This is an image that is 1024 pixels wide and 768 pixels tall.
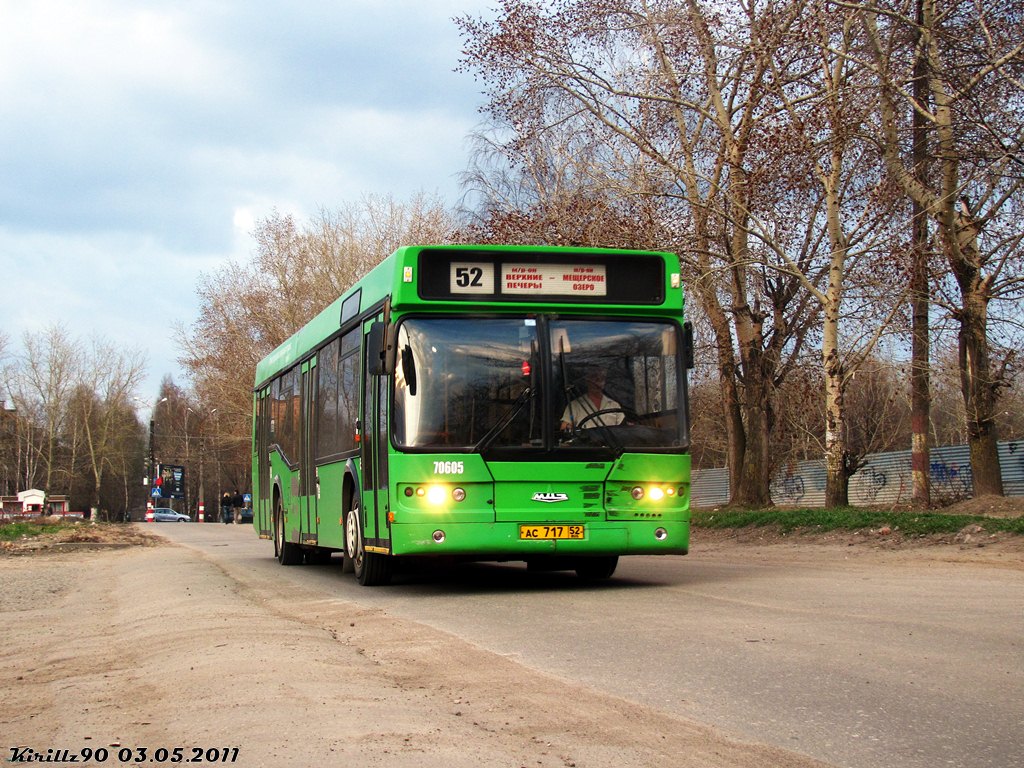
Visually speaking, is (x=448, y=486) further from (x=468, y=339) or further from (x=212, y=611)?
(x=212, y=611)

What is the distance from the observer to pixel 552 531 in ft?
38.9

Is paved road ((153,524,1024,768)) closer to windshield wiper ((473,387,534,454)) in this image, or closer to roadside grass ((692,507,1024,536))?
windshield wiper ((473,387,534,454))

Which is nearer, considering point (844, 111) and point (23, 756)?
point (23, 756)

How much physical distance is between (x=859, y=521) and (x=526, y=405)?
9316 millimetres

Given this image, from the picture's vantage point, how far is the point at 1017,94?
19484mm

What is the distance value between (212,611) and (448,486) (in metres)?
2.44

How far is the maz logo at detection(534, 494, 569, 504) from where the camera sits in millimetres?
11859

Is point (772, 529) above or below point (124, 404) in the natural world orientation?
below

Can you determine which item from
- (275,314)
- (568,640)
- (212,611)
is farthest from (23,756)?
(275,314)

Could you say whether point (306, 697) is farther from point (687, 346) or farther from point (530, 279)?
point (687, 346)

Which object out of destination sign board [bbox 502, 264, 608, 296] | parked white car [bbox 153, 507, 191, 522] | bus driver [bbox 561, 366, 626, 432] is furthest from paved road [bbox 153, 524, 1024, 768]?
parked white car [bbox 153, 507, 191, 522]

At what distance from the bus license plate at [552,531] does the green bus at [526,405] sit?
2 cm

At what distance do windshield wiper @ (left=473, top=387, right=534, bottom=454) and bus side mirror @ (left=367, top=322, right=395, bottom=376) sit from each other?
1.11 m

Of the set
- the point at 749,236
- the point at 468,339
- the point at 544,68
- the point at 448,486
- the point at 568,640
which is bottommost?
the point at 568,640
